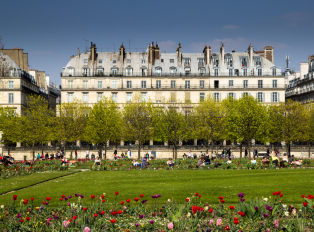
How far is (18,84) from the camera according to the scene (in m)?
66.7

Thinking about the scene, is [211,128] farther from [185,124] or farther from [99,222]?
[99,222]

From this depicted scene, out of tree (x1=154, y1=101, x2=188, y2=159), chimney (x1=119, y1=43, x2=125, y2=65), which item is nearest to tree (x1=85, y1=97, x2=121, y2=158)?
tree (x1=154, y1=101, x2=188, y2=159)

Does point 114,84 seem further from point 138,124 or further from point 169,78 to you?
point 138,124

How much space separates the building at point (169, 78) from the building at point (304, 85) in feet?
30.1

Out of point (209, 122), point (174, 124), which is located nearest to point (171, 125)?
point (174, 124)

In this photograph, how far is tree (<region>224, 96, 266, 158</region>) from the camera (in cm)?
4634

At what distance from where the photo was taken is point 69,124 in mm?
48594

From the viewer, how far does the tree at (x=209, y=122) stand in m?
50.8

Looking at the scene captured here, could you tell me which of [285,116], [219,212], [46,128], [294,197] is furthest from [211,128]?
[219,212]

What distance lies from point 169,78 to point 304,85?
3159 centimetres

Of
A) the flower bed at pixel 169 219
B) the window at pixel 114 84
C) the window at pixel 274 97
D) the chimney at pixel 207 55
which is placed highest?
the chimney at pixel 207 55

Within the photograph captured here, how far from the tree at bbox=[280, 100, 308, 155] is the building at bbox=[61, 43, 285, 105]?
17.5 meters

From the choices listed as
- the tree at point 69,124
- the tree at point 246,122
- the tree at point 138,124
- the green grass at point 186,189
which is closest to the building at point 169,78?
the tree at point 69,124

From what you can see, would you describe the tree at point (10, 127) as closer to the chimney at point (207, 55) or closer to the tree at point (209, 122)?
the tree at point (209, 122)
